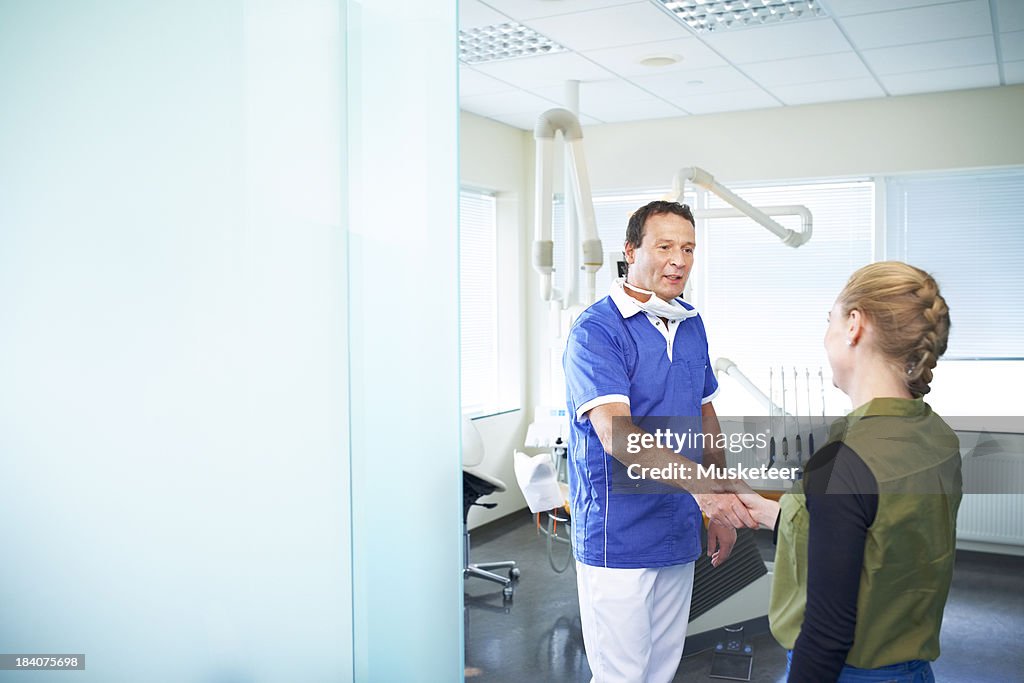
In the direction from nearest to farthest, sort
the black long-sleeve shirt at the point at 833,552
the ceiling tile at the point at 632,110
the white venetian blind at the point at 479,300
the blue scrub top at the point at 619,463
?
the black long-sleeve shirt at the point at 833,552 → the blue scrub top at the point at 619,463 → the ceiling tile at the point at 632,110 → the white venetian blind at the point at 479,300

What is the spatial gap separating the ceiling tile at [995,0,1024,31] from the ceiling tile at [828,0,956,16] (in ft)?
0.53

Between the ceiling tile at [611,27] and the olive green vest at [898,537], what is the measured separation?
2178 mm

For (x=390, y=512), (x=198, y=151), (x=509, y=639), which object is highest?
(x=198, y=151)

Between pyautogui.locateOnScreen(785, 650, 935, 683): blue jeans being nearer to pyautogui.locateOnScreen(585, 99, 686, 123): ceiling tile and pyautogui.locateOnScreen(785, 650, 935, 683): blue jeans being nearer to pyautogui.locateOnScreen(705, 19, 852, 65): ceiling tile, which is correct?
pyautogui.locateOnScreen(705, 19, 852, 65): ceiling tile

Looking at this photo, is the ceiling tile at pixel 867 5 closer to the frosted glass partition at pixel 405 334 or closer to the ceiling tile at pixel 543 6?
the ceiling tile at pixel 543 6

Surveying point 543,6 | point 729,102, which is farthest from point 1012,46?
point 729,102

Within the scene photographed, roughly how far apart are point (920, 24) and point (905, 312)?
7.81 feet

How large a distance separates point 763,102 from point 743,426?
2.83 meters

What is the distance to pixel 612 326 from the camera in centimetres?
170

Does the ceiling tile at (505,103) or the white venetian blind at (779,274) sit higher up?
the ceiling tile at (505,103)

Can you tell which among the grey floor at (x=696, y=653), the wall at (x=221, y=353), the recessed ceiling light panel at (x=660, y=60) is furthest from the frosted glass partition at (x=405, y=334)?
the recessed ceiling light panel at (x=660, y=60)

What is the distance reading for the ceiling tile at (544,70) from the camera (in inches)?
135

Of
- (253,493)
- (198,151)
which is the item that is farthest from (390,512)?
(198,151)

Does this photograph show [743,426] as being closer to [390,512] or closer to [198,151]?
[390,512]
